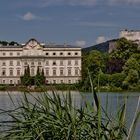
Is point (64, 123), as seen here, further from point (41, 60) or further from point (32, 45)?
point (41, 60)

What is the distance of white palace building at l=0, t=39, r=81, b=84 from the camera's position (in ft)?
359

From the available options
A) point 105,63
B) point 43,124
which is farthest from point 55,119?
point 105,63

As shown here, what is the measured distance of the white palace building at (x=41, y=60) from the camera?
109 meters

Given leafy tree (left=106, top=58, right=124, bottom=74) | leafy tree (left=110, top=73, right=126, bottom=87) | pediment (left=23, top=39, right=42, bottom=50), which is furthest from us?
pediment (left=23, top=39, right=42, bottom=50)

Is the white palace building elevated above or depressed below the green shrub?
above

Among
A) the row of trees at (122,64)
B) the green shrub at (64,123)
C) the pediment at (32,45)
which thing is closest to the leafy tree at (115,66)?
the row of trees at (122,64)

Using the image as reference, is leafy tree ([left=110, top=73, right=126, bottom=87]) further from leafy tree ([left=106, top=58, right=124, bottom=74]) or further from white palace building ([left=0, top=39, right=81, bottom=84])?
white palace building ([left=0, top=39, right=81, bottom=84])

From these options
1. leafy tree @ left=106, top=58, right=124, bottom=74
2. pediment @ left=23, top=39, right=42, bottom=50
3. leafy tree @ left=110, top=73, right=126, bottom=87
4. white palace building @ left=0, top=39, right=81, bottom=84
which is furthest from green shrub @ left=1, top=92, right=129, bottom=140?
pediment @ left=23, top=39, right=42, bottom=50

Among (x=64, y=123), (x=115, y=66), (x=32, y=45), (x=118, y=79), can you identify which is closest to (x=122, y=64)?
(x=115, y=66)

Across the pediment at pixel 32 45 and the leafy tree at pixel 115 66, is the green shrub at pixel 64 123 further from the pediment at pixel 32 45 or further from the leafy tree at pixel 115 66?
the pediment at pixel 32 45

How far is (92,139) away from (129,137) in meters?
0.90

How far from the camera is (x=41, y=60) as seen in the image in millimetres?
110812

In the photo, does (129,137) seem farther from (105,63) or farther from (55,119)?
(105,63)

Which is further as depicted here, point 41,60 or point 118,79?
point 41,60
